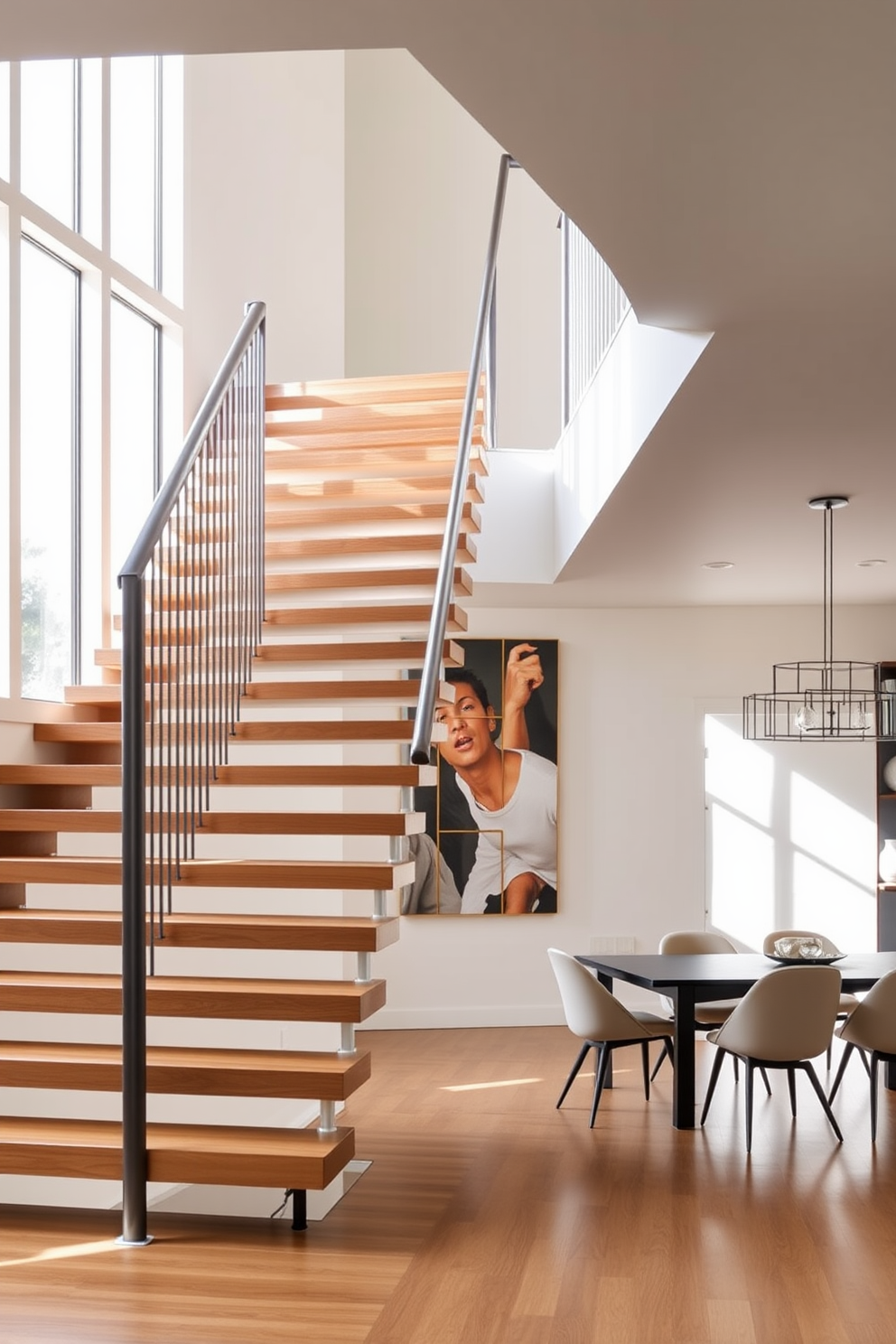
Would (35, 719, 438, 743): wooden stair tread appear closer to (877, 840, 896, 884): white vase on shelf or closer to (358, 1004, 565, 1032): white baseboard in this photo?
(358, 1004, 565, 1032): white baseboard

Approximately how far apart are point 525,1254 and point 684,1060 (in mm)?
2027

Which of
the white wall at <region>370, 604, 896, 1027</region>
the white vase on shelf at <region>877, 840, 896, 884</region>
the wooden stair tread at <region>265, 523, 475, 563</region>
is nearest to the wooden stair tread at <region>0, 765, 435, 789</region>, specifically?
the wooden stair tread at <region>265, 523, 475, 563</region>

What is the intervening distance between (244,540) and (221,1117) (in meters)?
2.87

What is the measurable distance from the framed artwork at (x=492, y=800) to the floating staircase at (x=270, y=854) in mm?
1278

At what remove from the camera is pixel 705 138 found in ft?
9.29

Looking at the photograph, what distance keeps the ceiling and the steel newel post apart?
5.87 feet

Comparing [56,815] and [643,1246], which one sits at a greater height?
[56,815]

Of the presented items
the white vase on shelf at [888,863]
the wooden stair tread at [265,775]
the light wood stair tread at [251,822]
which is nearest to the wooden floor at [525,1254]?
the light wood stair tread at [251,822]

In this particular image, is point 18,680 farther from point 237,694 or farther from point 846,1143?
point 846,1143

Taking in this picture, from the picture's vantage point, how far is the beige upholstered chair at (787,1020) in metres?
5.58

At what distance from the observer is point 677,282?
12.0 feet

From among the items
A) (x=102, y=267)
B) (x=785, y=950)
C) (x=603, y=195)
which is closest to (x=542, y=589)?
(x=785, y=950)

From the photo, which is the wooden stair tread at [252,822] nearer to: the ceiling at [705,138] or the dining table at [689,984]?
the ceiling at [705,138]

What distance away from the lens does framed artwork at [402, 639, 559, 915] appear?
908 centimetres
